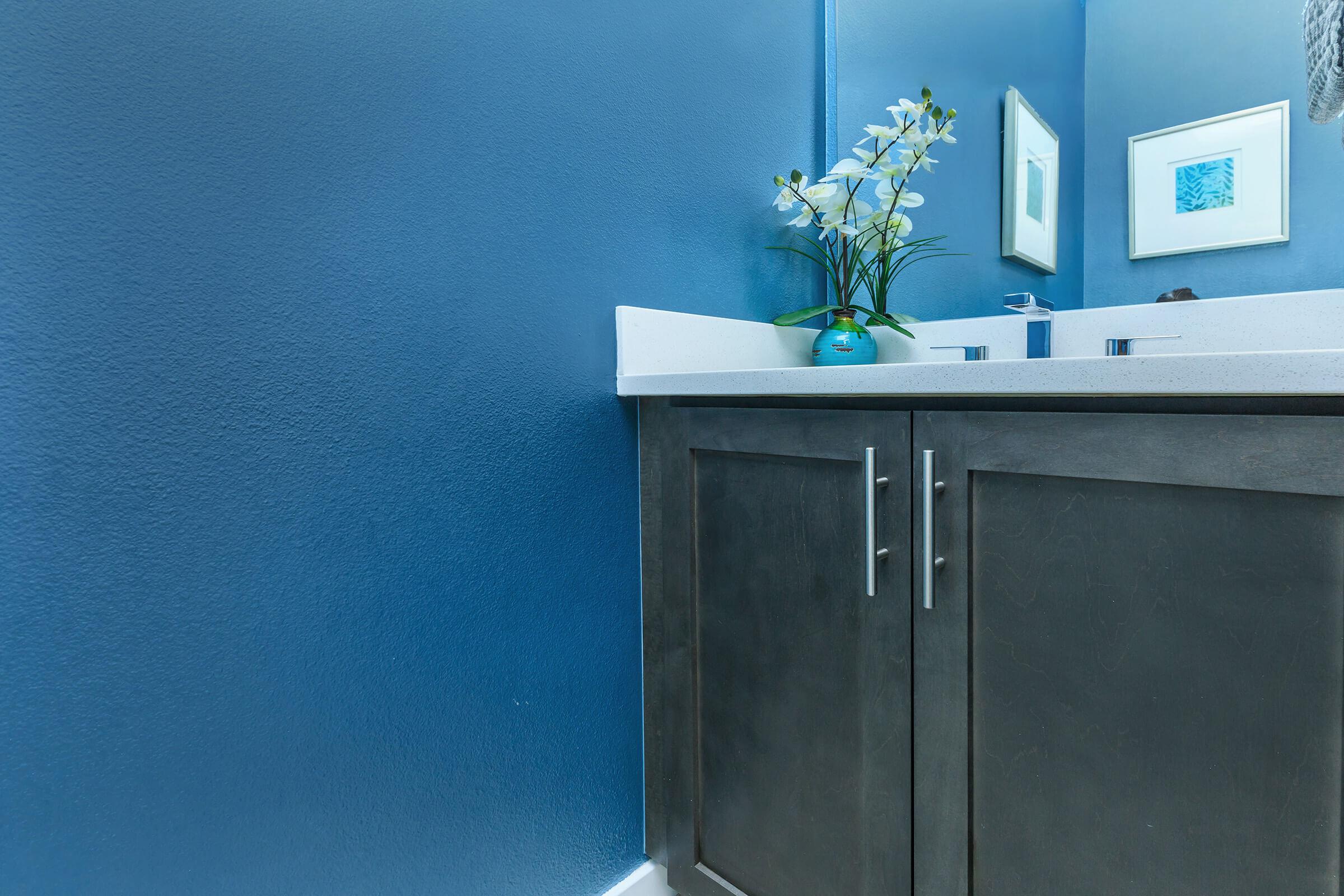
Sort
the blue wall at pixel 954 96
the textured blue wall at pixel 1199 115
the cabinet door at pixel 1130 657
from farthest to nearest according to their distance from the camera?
the blue wall at pixel 954 96 < the textured blue wall at pixel 1199 115 < the cabinet door at pixel 1130 657

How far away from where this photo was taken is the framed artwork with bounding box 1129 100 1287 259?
0.96 meters

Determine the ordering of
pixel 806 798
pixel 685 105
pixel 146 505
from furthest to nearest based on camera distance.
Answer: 1. pixel 685 105
2. pixel 806 798
3. pixel 146 505

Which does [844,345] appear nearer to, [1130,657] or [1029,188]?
[1029,188]

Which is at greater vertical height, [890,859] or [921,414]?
[921,414]

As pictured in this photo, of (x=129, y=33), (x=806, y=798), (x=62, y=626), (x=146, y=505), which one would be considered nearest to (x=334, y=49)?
(x=129, y=33)

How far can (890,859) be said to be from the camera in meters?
0.79

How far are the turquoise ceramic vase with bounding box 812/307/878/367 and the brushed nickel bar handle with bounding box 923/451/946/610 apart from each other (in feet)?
1.72

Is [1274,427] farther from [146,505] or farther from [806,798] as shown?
[146,505]

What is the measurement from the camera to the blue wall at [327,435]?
1.97 ft

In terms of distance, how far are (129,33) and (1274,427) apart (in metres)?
1.03

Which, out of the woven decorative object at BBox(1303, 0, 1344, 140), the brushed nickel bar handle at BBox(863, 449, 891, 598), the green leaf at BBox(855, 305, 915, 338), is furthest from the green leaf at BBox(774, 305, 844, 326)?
the woven decorative object at BBox(1303, 0, 1344, 140)

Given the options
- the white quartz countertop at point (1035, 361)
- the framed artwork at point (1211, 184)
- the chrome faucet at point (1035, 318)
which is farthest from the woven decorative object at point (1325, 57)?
the chrome faucet at point (1035, 318)

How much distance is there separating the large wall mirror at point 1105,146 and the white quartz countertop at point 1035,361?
0.04m

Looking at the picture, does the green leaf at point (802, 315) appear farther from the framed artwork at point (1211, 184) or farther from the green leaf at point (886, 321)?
the framed artwork at point (1211, 184)
